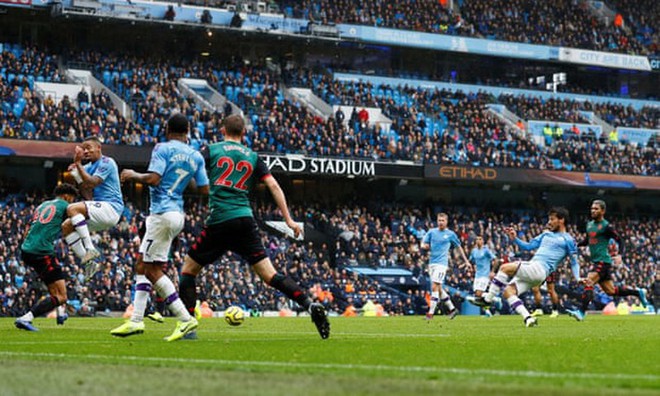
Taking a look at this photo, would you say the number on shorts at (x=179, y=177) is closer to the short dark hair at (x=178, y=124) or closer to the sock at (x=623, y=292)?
the short dark hair at (x=178, y=124)

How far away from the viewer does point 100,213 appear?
16.7 meters

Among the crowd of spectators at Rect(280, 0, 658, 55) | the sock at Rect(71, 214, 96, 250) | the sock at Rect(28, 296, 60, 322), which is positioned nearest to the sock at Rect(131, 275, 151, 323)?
Answer: the sock at Rect(71, 214, 96, 250)

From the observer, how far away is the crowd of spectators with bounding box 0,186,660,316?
1497 inches

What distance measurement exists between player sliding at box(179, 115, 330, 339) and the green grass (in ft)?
2.35

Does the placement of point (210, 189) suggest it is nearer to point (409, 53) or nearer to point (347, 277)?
point (347, 277)

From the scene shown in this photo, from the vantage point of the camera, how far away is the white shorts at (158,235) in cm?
1355

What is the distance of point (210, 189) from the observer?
13.7 meters

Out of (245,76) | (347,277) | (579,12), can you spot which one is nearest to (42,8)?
(245,76)

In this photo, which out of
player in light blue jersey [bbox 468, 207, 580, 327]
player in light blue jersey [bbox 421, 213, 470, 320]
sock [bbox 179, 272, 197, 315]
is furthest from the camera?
player in light blue jersey [bbox 421, 213, 470, 320]

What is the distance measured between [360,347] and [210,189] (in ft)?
9.56

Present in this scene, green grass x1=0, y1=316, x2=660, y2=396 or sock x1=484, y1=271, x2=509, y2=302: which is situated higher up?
green grass x1=0, y1=316, x2=660, y2=396

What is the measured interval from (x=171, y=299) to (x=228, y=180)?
1.59 metres

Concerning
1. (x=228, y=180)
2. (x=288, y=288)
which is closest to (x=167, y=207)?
(x=228, y=180)

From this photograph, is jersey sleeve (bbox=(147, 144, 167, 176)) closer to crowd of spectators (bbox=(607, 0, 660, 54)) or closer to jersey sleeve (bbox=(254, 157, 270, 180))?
jersey sleeve (bbox=(254, 157, 270, 180))
